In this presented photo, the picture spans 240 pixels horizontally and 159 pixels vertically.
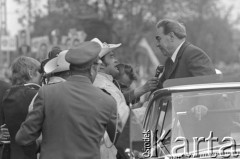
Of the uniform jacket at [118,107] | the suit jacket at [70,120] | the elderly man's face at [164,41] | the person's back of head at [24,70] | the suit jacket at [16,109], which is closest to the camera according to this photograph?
the suit jacket at [70,120]

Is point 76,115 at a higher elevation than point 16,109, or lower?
higher

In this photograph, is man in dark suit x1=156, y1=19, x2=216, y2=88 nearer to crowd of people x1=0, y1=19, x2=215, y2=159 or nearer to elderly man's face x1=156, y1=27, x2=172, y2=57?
elderly man's face x1=156, y1=27, x2=172, y2=57

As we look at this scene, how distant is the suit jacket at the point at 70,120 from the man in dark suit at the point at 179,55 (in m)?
1.74

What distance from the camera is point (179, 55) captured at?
6.52 m

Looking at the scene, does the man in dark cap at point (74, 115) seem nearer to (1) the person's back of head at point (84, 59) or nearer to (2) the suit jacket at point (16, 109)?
(1) the person's back of head at point (84, 59)

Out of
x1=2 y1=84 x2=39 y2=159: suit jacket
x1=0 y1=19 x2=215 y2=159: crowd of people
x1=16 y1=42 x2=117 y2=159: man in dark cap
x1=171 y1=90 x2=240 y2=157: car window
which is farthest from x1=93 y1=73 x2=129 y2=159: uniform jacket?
x1=2 y1=84 x2=39 y2=159: suit jacket

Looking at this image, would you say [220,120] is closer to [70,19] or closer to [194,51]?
[194,51]

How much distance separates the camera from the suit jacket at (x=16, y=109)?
241 inches

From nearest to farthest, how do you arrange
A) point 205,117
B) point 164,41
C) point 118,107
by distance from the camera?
point 205,117 < point 118,107 < point 164,41

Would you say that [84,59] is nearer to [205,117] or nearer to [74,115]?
[74,115]

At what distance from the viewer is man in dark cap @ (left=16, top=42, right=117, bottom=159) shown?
4.68m

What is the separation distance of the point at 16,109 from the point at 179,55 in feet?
5.69

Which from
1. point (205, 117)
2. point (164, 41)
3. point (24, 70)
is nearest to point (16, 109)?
point (24, 70)

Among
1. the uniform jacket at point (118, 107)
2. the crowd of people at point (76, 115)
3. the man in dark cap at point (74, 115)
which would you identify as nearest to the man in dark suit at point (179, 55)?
the uniform jacket at point (118, 107)
